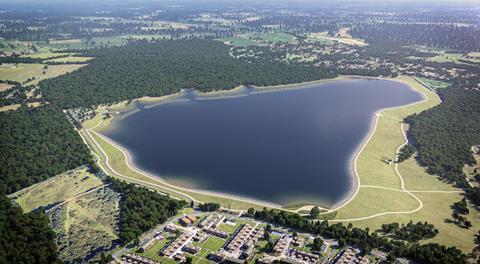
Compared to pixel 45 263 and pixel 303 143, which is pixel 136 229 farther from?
pixel 303 143

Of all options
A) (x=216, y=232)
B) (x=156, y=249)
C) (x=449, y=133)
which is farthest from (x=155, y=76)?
(x=156, y=249)

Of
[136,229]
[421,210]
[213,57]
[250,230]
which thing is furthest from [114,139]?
[213,57]

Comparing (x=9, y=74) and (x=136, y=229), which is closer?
(x=136, y=229)

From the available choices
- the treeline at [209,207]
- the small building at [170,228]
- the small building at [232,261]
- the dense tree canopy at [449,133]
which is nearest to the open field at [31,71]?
the treeline at [209,207]

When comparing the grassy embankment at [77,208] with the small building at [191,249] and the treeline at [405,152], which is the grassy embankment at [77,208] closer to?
the small building at [191,249]

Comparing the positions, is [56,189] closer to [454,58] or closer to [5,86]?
[5,86]

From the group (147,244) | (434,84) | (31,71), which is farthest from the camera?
(31,71)

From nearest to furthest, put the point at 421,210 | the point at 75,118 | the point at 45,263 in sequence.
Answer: the point at 45,263 < the point at 421,210 < the point at 75,118
